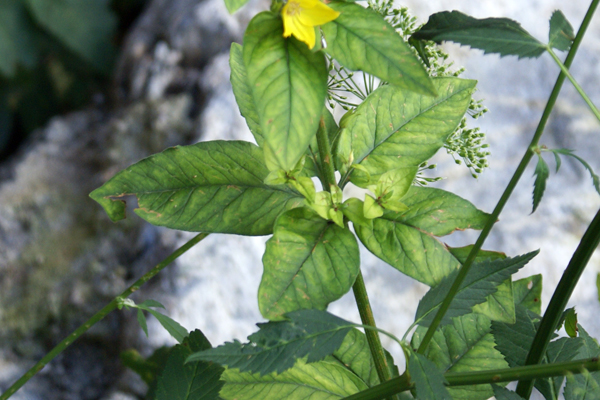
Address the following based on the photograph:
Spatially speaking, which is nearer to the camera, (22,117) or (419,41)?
(419,41)

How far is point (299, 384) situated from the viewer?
443 millimetres

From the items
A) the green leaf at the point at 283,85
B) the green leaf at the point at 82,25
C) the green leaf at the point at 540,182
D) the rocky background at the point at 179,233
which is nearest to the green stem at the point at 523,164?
the green leaf at the point at 540,182

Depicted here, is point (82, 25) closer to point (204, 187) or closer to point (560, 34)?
point (204, 187)

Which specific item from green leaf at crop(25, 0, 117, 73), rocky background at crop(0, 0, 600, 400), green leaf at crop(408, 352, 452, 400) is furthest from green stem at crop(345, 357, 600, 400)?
green leaf at crop(25, 0, 117, 73)

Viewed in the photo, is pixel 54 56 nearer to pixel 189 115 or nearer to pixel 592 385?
pixel 189 115

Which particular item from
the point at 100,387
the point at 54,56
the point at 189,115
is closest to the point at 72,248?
the point at 100,387

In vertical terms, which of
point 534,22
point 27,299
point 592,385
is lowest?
point 592,385

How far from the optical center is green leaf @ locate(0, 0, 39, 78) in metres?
1.75

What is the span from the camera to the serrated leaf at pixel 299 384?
0.44m

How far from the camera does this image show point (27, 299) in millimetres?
1370

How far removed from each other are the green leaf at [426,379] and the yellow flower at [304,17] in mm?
199

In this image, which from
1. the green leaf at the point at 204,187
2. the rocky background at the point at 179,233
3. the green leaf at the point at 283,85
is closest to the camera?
the green leaf at the point at 283,85

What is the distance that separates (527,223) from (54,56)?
1.75 meters

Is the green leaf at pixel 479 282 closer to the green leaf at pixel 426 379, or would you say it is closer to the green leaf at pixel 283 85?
the green leaf at pixel 426 379
